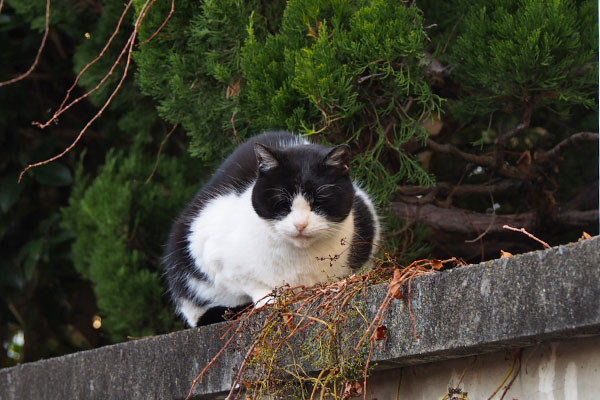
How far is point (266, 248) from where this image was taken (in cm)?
236

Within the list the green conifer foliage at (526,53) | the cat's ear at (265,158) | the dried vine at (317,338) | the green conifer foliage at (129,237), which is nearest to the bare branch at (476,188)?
the green conifer foliage at (526,53)

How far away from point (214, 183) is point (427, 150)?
3.21 ft

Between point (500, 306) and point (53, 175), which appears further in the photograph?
point (53, 175)

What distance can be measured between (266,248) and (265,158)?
0.83ft

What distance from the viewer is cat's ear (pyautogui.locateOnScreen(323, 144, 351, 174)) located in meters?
2.32

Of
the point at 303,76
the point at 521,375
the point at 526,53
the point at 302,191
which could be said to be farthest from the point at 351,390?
the point at 526,53

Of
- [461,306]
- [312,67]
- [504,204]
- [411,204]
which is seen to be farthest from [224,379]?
[504,204]

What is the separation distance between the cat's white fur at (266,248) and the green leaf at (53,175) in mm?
1959

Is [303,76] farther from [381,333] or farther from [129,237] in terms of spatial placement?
[129,237]

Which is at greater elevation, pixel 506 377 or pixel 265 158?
pixel 265 158

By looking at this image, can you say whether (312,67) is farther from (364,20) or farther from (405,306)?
(405,306)

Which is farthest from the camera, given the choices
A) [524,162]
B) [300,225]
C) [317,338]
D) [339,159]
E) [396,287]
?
[524,162]

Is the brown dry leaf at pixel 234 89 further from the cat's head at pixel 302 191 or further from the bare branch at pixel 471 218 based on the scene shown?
the bare branch at pixel 471 218

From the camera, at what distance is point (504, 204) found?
364cm
